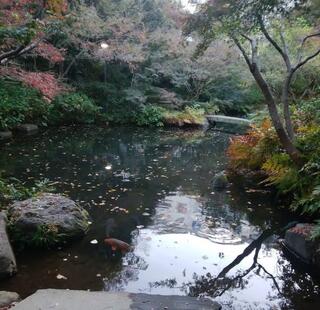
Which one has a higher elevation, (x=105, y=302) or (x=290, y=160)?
(x=290, y=160)

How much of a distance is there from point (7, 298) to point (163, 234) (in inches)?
99.2

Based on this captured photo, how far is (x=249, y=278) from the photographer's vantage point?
14.3 feet

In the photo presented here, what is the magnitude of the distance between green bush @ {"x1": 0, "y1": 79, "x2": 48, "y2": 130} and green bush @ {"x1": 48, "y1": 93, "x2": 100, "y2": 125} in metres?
0.66

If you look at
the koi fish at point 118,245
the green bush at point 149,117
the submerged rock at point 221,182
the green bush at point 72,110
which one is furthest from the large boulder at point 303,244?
the green bush at point 149,117

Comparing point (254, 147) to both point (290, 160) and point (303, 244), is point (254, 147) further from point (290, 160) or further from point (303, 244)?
point (303, 244)

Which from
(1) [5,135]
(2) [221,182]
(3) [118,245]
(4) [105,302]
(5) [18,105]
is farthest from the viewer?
(5) [18,105]

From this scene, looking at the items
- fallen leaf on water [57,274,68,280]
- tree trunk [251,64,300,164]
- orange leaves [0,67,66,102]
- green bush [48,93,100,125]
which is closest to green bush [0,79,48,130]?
green bush [48,93,100,125]

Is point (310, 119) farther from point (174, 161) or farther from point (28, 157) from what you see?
point (28, 157)

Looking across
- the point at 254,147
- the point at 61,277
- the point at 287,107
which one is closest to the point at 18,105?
the point at 254,147

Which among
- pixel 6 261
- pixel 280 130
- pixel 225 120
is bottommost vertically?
pixel 6 261

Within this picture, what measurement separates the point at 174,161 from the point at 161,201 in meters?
3.97

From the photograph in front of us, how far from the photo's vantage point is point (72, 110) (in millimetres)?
15906

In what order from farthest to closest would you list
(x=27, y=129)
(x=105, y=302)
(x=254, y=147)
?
(x=27, y=129), (x=254, y=147), (x=105, y=302)

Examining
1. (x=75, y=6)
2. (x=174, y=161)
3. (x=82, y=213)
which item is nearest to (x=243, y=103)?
(x=75, y=6)
